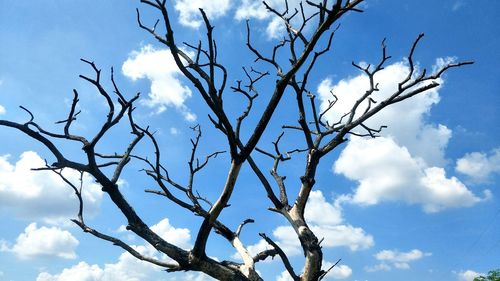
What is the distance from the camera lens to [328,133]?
8062 mm

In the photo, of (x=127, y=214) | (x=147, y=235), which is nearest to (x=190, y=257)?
(x=147, y=235)

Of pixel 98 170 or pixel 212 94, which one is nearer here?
pixel 212 94

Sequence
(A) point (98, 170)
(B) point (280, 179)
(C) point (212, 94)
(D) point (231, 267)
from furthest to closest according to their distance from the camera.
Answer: (B) point (280, 179) < (D) point (231, 267) < (A) point (98, 170) < (C) point (212, 94)

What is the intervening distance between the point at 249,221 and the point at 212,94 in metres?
3.64

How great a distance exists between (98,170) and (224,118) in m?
1.77

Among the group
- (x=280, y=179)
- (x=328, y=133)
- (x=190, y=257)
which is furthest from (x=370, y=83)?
(x=190, y=257)

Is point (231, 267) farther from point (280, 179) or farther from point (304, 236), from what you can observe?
point (280, 179)

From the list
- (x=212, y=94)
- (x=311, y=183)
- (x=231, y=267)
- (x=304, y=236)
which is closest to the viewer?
(x=212, y=94)

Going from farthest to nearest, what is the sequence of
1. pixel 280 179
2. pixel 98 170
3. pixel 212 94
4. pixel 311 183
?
pixel 280 179, pixel 311 183, pixel 98 170, pixel 212 94

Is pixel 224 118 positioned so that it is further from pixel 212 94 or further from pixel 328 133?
pixel 328 133

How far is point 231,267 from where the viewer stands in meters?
5.98

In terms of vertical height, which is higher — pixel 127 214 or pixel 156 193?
pixel 156 193

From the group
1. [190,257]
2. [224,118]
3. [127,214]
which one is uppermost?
[224,118]

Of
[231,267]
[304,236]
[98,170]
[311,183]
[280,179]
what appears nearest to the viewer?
[98,170]
